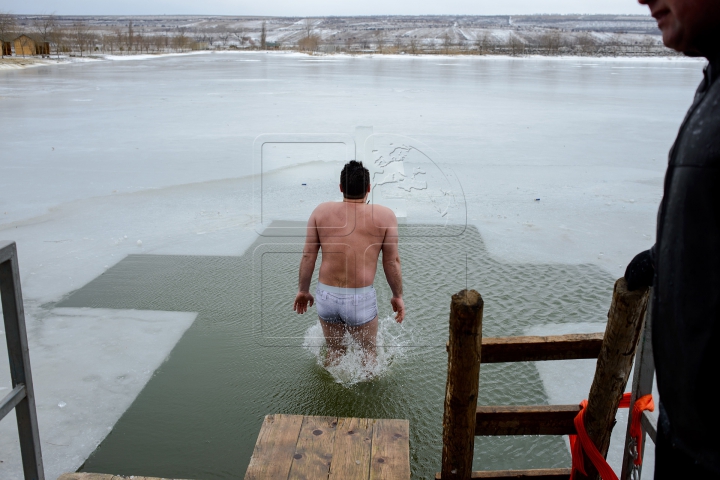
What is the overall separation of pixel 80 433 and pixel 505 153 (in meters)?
8.06

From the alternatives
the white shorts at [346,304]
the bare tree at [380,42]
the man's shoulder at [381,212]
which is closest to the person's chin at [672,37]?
the man's shoulder at [381,212]

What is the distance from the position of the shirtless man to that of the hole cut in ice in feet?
0.27

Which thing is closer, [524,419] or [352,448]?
[524,419]

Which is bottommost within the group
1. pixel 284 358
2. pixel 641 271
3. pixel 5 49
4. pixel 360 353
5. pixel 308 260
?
pixel 284 358

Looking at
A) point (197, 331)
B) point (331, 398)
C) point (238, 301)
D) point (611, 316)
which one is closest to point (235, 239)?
A: point (238, 301)

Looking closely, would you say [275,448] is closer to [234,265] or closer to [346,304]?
[346,304]

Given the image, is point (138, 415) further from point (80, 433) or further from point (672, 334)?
point (672, 334)

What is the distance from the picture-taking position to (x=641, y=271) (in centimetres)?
169

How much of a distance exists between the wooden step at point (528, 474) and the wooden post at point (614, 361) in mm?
162

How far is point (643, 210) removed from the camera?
6836 millimetres

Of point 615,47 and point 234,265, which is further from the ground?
point 615,47

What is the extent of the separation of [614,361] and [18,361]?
1956mm

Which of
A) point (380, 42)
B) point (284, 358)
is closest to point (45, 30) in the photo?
point (380, 42)

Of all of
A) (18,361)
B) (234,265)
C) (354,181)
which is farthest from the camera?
(234,265)
